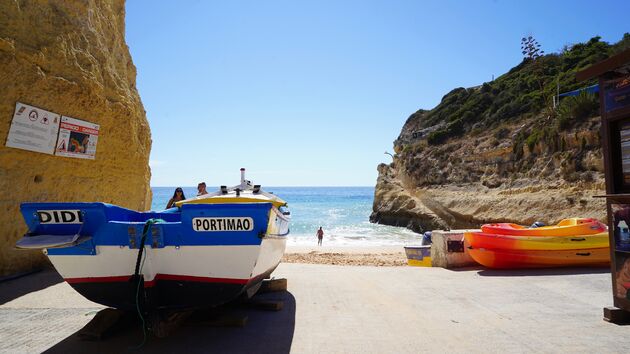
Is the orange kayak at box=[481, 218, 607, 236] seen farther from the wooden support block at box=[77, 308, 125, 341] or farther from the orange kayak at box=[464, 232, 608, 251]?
the wooden support block at box=[77, 308, 125, 341]

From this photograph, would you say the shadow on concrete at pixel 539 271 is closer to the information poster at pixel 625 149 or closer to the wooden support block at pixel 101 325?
the information poster at pixel 625 149

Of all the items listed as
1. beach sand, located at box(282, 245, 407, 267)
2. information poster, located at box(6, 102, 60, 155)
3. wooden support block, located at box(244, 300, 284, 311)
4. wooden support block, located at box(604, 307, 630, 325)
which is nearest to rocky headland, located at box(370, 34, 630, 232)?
beach sand, located at box(282, 245, 407, 267)

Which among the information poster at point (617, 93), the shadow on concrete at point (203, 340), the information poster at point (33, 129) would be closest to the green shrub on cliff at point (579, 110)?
the information poster at point (617, 93)

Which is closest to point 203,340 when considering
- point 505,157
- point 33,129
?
point 33,129

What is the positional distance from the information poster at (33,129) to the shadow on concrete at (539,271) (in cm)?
973

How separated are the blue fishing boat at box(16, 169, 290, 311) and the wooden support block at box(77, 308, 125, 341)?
331 mm

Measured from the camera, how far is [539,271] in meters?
8.74

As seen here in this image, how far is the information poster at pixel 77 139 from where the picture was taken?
8859 mm

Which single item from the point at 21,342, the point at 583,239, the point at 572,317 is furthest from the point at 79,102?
the point at 583,239

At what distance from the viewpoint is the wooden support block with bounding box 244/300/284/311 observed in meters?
5.82

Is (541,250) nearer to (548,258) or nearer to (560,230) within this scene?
(548,258)

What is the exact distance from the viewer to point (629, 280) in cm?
383

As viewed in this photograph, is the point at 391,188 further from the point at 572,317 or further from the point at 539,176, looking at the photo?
the point at 572,317

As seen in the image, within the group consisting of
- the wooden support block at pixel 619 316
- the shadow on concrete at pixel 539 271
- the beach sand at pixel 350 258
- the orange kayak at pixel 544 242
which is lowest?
the beach sand at pixel 350 258
